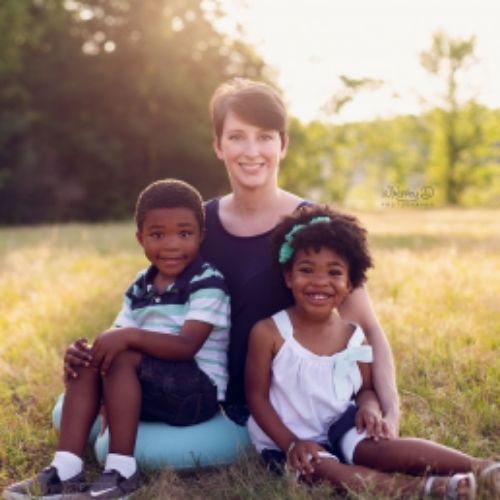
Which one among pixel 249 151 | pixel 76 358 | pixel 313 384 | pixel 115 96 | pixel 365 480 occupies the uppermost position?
pixel 115 96

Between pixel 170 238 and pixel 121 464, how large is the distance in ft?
3.29

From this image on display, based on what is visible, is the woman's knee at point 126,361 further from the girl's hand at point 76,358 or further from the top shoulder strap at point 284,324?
the top shoulder strap at point 284,324

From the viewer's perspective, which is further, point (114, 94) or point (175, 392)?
point (114, 94)

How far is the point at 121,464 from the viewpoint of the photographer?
313 cm

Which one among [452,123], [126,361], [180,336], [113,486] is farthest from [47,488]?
[452,123]

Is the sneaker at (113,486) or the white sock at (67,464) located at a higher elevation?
the white sock at (67,464)

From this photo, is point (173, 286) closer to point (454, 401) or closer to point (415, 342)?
point (454, 401)

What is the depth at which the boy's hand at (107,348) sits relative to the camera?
318cm

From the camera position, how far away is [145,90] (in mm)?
27672

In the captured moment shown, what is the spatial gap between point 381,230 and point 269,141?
1176cm

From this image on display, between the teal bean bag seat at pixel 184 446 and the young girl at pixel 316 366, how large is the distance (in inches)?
5.6

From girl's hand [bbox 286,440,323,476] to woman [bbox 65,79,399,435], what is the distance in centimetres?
56

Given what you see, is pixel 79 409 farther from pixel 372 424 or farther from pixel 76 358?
pixel 372 424

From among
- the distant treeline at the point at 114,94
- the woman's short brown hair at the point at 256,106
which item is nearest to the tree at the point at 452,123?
the distant treeline at the point at 114,94
